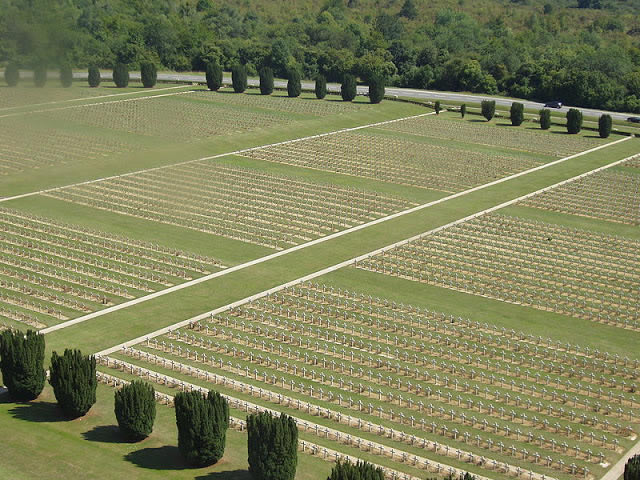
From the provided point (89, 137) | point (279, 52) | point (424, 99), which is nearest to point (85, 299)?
point (89, 137)

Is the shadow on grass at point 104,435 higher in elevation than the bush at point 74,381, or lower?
lower

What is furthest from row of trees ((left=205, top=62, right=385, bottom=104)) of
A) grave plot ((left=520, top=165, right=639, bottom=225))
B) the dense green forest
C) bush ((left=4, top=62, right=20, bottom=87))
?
bush ((left=4, top=62, right=20, bottom=87))

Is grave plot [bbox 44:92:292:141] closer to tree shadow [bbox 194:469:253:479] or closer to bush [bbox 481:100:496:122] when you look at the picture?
bush [bbox 481:100:496:122]

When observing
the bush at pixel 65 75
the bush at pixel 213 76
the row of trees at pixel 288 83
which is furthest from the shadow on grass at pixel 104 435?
the bush at pixel 213 76

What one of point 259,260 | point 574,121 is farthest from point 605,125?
point 259,260

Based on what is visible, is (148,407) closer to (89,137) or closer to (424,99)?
(89,137)

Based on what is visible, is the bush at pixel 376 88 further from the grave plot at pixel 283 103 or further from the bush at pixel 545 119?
the bush at pixel 545 119
